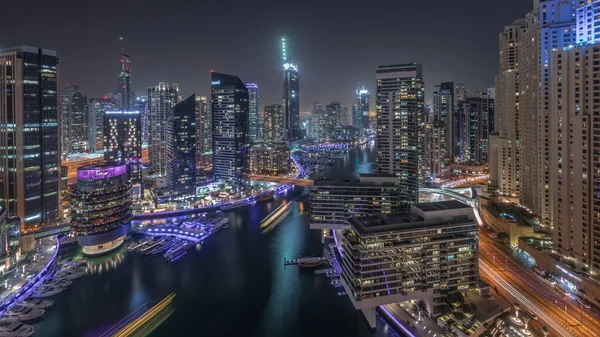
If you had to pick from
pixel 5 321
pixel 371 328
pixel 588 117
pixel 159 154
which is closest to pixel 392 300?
pixel 371 328

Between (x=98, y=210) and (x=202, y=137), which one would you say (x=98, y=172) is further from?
(x=202, y=137)

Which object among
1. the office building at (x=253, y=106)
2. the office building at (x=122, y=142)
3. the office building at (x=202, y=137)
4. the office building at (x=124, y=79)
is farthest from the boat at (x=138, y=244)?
the office building at (x=253, y=106)

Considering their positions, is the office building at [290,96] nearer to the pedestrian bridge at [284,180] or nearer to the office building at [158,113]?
the office building at [158,113]

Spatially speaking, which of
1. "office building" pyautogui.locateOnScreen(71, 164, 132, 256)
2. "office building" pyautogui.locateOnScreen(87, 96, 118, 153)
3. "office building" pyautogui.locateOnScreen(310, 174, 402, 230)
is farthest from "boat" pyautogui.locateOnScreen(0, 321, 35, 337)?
"office building" pyautogui.locateOnScreen(87, 96, 118, 153)

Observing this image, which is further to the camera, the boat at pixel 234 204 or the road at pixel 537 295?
the boat at pixel 234 204

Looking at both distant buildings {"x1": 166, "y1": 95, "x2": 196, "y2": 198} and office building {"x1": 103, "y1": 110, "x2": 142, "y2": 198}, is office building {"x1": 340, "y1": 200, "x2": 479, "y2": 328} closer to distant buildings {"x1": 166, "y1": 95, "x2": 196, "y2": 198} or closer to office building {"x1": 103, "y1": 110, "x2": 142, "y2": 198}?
distant buildings {"x1": 166, "y1": 95, "x2": 196, "y2": 198}

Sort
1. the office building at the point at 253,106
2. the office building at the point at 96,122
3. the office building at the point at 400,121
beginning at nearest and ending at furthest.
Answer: the office building at the point at 400,121
the office building at the point at 96,122
the office building at the point at 253,106
